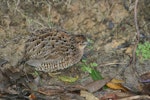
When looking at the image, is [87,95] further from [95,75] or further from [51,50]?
[51,50]

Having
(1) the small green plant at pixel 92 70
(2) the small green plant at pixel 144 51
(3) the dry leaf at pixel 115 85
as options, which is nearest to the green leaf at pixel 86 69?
(1) the small green plant at pixel 92 70

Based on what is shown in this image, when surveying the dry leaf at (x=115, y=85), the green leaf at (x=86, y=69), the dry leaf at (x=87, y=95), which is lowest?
the dry leaf at (x=87, y=95)

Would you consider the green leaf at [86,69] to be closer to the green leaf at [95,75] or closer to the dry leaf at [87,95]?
the green leaf at [95,75]

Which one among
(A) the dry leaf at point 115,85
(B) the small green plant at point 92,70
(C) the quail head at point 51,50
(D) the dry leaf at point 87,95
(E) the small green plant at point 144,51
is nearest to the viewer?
(D) the dry leaf at point 87,95

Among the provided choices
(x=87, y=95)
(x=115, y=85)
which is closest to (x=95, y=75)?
(x=115, y=85)

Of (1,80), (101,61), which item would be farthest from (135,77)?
(1,80)

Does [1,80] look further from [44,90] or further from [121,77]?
[121,77]

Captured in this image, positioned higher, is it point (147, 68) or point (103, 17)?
point (103, 17)
